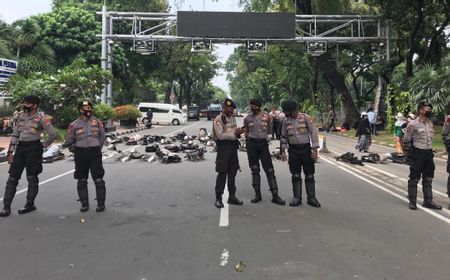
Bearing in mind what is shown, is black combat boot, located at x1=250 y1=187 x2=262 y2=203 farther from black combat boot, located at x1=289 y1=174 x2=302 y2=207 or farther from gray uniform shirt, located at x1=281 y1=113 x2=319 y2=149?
gray uniform shirt, located at x1=281 y1=113 x2=319 y2=149

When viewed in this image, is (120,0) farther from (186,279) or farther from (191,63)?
(186,279)

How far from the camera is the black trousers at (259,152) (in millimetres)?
8500

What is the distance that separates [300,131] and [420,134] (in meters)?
1.90

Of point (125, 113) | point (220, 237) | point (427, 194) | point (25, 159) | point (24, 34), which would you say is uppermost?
point (24, 34)

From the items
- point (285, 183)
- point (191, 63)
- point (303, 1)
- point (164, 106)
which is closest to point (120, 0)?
point (164, 106)

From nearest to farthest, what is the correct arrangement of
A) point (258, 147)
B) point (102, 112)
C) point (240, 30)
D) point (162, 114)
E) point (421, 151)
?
point (421, 151) < point (258, 147) < point (102, 112) < point (240, 30) < point (162, 114)

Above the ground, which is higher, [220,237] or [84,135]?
[84,135]

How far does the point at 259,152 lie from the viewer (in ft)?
28.0

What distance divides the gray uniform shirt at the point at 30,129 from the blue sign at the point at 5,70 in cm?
1674

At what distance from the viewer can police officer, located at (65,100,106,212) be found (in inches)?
313

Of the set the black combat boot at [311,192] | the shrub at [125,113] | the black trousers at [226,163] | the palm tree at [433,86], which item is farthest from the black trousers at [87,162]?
the shrub at [125,113]

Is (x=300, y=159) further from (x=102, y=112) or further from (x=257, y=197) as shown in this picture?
(x=102, y=112)

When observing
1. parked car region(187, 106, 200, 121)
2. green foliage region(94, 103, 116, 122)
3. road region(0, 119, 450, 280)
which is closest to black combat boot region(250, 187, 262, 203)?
road region(0, 119, 450, 280)

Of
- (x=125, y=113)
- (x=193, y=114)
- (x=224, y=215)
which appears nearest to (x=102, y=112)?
(x=125, y=113)
